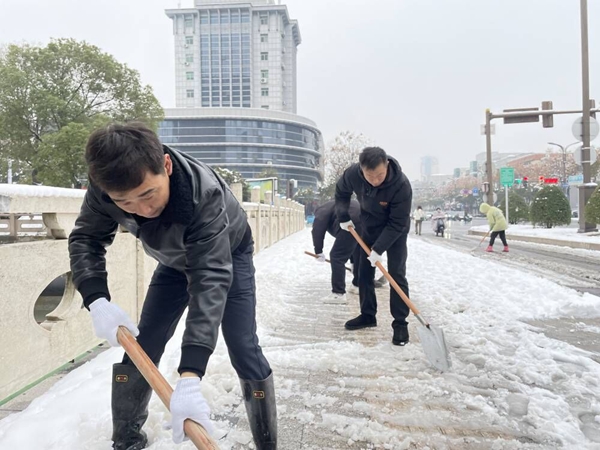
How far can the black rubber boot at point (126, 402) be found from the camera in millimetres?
2004

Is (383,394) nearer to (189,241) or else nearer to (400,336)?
(400,336)

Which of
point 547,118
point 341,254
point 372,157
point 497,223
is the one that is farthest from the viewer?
point 547,118

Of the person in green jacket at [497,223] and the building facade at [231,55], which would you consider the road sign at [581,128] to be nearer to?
the person in green jacket at [497,223]

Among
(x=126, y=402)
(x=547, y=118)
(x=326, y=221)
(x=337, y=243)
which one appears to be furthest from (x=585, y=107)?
(x=126, y=402)

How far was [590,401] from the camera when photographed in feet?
8.70

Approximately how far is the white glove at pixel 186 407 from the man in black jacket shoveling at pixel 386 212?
7.85 ft

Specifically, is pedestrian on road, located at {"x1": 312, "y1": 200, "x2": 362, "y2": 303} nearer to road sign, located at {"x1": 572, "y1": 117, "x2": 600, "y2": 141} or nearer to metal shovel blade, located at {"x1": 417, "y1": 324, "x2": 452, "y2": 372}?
metal shovel blade, located at {"x1": 417, "y1": 324, "x2": 452, "y2": 372}

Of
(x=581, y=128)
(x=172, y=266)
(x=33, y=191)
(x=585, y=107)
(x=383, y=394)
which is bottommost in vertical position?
(x=383, y=394)

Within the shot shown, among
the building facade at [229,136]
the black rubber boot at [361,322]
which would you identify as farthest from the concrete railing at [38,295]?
the building facade at [229,136]

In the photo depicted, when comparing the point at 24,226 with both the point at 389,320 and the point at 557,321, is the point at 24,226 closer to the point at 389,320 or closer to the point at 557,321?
the point at 389,320

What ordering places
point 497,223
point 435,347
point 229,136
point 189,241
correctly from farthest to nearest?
point 229,136
point 497,223
point 435,347
point 189,241

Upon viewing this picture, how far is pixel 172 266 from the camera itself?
6.31ft

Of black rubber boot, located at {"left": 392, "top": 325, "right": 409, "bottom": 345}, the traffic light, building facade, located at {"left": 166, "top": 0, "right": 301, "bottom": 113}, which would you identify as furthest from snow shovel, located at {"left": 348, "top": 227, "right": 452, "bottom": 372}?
building facade, located at {"left": 166, "top": 0, "right": 301, "bottom": 113}

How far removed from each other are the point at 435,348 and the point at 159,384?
218 cm
